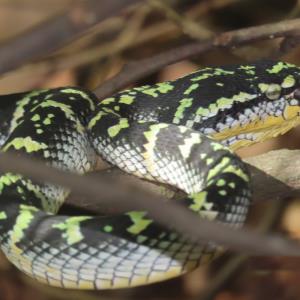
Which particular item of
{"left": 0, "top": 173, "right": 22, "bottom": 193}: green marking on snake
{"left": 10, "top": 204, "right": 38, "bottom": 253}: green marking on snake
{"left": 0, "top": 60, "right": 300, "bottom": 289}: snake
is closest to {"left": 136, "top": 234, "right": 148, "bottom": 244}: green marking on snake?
{"left": 0, "top": 60, "right": 300, "bottom": 289}: snake

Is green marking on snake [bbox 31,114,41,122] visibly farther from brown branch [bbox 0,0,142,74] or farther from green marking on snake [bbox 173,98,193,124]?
brown branch [bbox 0,0,142,74]

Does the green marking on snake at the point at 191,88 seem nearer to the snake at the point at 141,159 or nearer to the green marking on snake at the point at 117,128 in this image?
the snake at the point at 141,159

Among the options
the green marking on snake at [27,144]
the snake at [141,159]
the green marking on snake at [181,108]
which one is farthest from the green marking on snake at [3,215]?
the green marking on snake at [181,108]

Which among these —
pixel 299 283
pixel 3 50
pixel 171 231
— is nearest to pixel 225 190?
pixel 171 231

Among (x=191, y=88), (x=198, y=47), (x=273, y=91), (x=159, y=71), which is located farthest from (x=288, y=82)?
(x=159, y=71)

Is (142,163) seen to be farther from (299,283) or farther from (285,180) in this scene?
(299,283)

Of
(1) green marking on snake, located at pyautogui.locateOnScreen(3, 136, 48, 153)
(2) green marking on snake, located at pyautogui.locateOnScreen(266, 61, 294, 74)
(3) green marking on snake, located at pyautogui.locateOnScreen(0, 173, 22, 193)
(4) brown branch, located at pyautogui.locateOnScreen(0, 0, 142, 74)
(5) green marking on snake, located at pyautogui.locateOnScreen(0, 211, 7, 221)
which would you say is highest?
(4) brown branch, located at pyautogui.locateOnScreen(0, 0, 142, 74)
